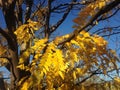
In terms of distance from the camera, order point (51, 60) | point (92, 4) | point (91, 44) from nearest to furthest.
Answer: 1. point (51, 60)
2. point (91, 44)
3. point (92, 4)

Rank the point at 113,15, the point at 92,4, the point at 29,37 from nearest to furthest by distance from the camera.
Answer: the point at 29,37
the point at 92,4
the point at 113,15

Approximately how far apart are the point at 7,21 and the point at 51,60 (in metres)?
1.95

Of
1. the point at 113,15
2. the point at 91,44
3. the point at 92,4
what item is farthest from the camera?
the point at 113,15

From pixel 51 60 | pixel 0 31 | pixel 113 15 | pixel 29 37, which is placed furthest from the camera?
pixel 113 15

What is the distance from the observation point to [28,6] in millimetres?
5406

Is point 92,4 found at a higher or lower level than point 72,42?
higher

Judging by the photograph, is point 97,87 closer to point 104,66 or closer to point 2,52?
point 104,66

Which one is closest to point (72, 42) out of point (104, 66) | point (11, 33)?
point (104, 66)

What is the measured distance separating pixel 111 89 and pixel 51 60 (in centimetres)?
121

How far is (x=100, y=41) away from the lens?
3.78 metres

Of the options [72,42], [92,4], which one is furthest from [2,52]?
[72,42]

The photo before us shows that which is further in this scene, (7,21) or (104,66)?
(7,21)

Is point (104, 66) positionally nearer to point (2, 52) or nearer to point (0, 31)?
point (0, 31)

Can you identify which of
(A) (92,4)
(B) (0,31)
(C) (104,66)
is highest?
(A) (92,4)
